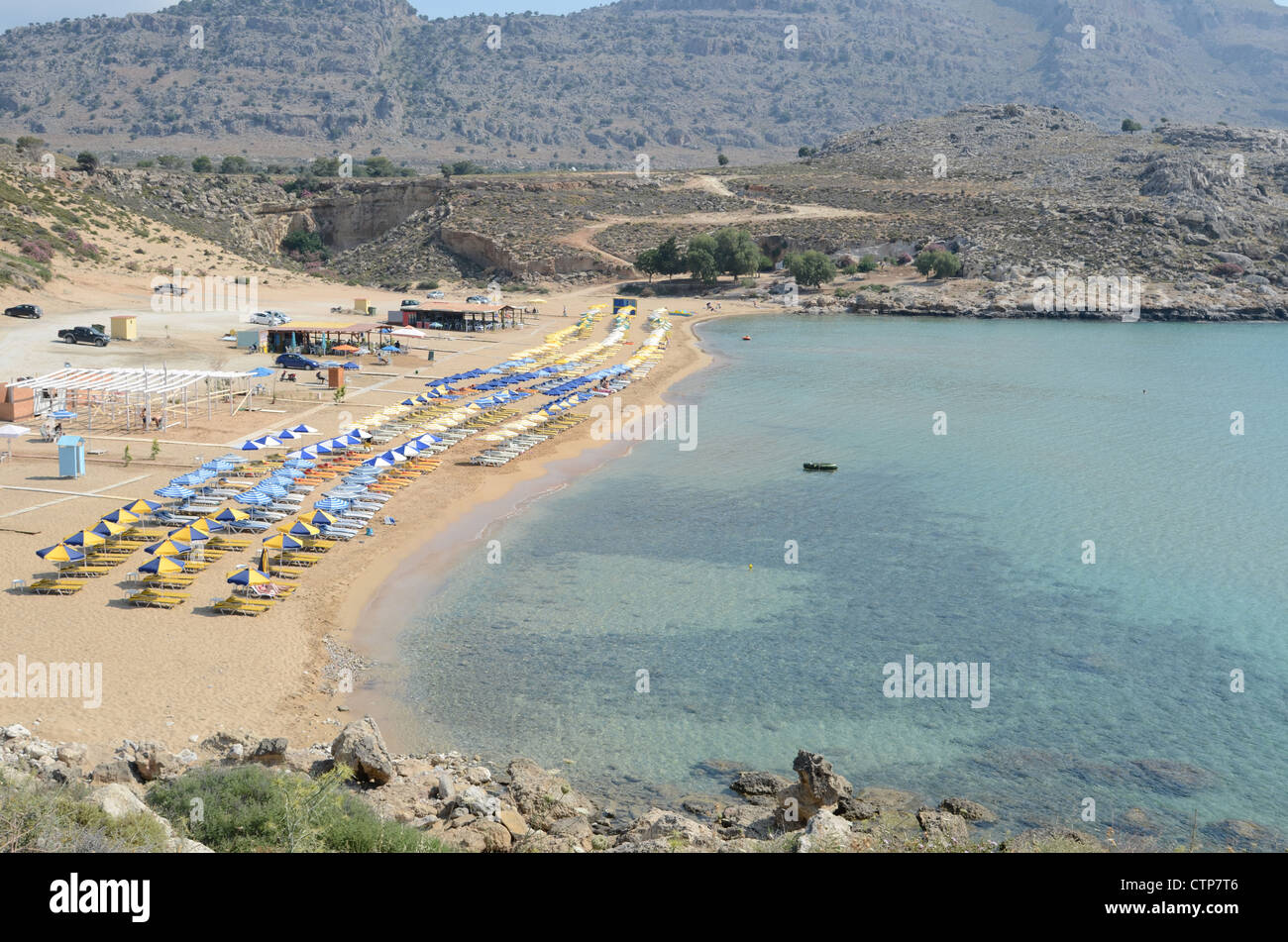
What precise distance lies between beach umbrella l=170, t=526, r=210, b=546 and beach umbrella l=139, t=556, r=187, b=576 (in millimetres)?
1162

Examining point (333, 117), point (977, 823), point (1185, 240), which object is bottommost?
point (977, 823)

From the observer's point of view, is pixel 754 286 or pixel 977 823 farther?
pixel 754 286

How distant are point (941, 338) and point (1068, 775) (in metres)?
57.6

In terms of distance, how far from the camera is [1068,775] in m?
17.9

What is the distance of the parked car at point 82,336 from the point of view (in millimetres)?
50625

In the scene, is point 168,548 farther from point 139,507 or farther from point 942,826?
point 942,826

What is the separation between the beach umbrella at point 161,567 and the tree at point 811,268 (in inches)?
2765

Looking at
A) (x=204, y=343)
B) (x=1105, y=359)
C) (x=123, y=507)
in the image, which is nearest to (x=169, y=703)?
(x=123, y=507)

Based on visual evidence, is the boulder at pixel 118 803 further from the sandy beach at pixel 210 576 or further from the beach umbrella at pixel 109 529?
the beach umbrella at pixel 109 529

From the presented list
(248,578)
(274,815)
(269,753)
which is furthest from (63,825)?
(248,578)

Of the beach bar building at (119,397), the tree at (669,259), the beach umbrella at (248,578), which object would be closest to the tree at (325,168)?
the tree at (669,259)

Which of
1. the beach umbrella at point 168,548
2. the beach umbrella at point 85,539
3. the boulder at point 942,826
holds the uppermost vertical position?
the beach umbrella at point 85,539
